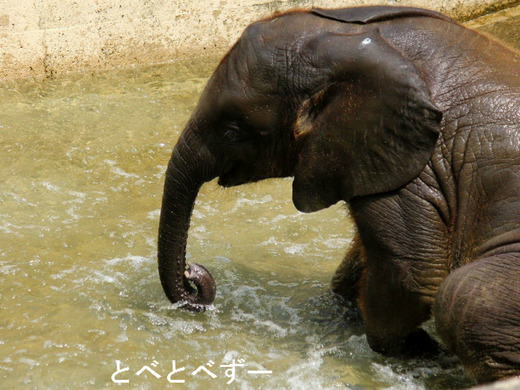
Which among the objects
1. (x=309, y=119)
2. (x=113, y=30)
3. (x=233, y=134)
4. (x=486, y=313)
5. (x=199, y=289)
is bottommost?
(x=199, y=289)

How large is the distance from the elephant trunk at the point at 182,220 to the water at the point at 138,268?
0.61 feet

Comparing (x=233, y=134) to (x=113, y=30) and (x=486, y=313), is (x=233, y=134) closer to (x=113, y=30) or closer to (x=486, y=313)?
(x=486, y=313)

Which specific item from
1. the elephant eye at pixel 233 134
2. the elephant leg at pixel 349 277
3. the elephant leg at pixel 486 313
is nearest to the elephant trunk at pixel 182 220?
the elephant eye at pixel 233 134

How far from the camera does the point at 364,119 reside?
16.1 ft

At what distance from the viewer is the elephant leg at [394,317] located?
16.5 feet

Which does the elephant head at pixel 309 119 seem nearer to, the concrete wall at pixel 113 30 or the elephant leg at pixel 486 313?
the elephant leg at pixel 486 313

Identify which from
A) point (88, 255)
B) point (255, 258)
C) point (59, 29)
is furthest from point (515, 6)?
point (88, 255)

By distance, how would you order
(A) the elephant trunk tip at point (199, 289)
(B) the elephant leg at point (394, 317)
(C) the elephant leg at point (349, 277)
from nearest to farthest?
(B) the elephant leg at point (394, 317) < (A) the elephant trunk tip at point (199, 289) < (C) the elephant leg at point (349, 277)

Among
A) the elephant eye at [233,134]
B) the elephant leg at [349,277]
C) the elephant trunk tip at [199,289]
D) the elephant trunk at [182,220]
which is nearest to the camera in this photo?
the elephant eye at [233,134]

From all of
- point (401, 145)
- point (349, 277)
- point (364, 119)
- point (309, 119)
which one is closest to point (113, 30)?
point (349, 277)

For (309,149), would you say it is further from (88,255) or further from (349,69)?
(88,255)

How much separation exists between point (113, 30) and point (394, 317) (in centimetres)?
633

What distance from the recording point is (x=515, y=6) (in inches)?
471

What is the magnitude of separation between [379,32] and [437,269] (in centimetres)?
132
